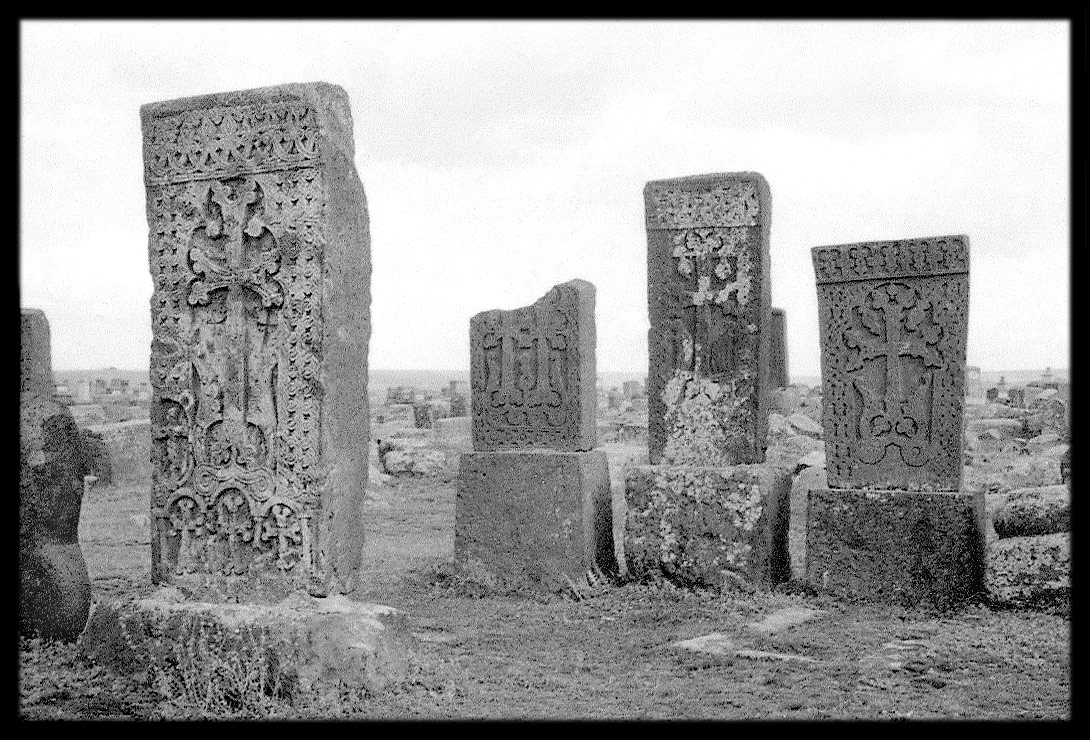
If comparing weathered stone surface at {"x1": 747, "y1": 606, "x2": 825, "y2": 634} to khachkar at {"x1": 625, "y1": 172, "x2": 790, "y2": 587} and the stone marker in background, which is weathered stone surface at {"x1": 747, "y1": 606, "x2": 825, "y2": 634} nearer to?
khachkar at {"x1": 625, "y1": 172, "x2": 790, "y2": 587}

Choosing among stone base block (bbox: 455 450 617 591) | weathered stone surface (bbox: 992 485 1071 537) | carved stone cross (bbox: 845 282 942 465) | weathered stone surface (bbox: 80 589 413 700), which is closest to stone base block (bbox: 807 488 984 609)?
carved stone cross (bbox: 845 282 942 465)

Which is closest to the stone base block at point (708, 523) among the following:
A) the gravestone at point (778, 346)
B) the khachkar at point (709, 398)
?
the khachkar at point (709, 398)

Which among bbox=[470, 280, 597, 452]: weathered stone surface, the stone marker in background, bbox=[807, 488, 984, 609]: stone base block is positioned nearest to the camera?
the stone marker in background

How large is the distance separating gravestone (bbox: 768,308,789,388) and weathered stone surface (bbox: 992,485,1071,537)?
24.4 ft

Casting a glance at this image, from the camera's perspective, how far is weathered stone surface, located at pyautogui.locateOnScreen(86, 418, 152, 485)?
41.1 ft

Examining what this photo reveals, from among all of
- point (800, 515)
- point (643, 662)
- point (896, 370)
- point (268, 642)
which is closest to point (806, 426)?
point (800, 515)

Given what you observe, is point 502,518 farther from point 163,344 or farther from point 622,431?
point 622,431

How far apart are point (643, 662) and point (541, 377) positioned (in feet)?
8.50

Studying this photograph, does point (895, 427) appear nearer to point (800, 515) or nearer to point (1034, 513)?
point (1034, 513)

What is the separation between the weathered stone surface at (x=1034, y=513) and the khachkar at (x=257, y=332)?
4476 mm

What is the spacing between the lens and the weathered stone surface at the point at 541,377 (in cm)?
737

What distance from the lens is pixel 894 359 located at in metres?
6.79

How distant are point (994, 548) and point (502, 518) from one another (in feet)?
10.6

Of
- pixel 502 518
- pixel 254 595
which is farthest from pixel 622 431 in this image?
pixel 254 595
